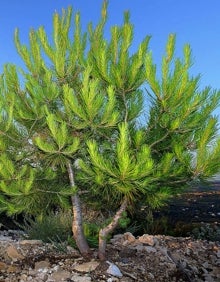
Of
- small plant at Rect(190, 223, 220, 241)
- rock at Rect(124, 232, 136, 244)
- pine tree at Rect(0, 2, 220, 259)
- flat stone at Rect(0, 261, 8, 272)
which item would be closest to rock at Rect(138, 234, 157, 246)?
rock at Rect(124, 232, 136, 244)

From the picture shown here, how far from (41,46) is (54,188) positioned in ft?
7.33

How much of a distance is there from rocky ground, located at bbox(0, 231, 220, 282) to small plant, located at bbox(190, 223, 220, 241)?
72.0 inches

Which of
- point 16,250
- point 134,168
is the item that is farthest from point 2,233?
point 134,168

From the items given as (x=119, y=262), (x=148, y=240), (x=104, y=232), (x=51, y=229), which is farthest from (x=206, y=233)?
(x=104, y=232)

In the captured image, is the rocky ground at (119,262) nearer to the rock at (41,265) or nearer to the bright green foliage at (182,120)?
the rock at (41,265)

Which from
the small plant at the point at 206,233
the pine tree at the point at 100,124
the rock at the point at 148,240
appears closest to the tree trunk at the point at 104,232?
the pine tree at the point at 100,124

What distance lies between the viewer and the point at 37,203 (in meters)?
6.80

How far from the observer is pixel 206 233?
10297 millimetres

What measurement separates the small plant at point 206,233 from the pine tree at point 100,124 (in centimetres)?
396

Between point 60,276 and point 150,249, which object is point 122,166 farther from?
point 150,249

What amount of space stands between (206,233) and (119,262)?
455 centimetres

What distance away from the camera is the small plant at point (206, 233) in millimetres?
9852

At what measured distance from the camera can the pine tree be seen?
543 cm

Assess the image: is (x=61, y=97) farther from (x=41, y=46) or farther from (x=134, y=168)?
(x=134, y=168)
